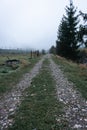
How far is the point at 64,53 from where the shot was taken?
2021 inches

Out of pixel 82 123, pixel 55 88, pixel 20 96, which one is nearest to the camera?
pixel 82 123

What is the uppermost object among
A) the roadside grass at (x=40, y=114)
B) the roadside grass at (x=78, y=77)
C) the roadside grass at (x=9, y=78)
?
the roadside grass at (x=40, y=114)

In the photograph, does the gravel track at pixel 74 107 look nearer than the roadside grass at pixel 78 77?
Yes

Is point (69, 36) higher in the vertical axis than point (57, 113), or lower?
higher

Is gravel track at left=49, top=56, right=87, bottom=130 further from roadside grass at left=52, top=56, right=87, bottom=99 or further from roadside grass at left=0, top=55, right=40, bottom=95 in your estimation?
roadside grass at left=0, top=55, right=40, bottom=95

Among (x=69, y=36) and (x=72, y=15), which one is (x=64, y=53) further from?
(x=72, y=15)

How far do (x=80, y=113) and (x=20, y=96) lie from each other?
420 cm

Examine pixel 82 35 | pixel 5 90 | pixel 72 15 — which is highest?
pixel 72 15

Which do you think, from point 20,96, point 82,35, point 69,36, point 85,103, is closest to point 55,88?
point 20,96

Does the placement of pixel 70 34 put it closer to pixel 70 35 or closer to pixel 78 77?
pixel 70 35

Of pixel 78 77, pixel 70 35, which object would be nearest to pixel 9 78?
pixel 78 77

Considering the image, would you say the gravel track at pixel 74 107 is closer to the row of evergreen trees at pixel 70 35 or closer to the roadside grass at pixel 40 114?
the roadside grass at pixel 40 114

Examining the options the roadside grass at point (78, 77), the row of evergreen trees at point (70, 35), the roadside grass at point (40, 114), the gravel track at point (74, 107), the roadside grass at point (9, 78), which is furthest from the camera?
the row of evergreen trees at point (70, 35)

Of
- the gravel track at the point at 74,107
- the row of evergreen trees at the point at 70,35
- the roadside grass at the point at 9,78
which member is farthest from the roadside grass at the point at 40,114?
the row of evergreen trees at the point at 70,35
